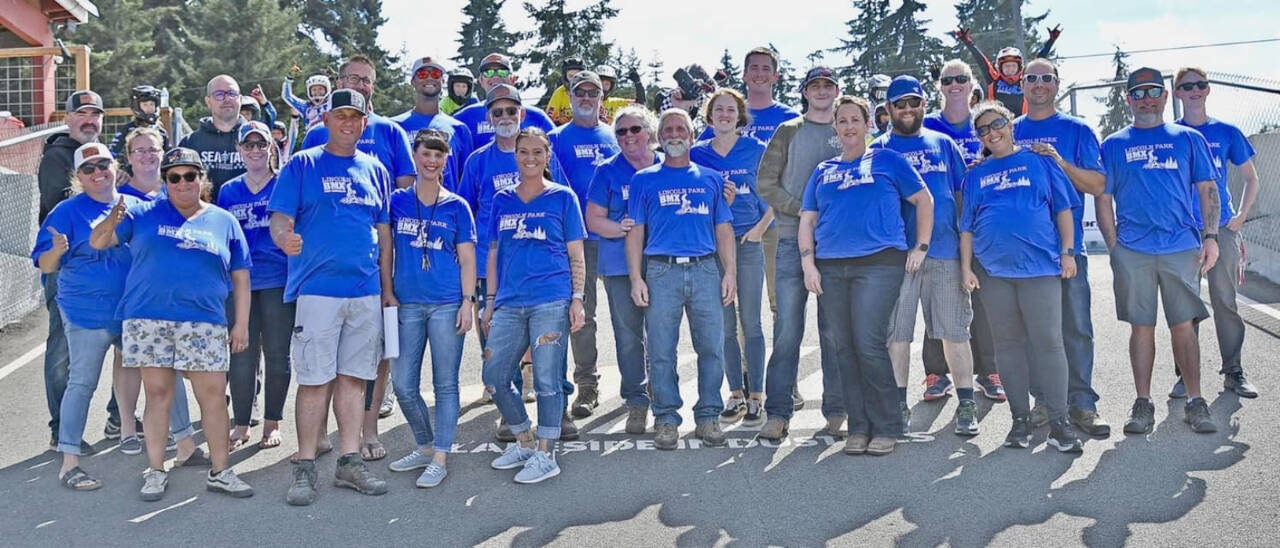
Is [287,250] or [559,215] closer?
[287,250]

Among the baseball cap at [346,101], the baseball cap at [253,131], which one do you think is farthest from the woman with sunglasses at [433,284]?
the baseball cap at [253,131]

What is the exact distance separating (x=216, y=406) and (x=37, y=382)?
347cm

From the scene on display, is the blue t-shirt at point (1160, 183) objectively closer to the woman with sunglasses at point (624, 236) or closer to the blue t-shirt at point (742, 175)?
the blue t-shirt at point (742, 175)

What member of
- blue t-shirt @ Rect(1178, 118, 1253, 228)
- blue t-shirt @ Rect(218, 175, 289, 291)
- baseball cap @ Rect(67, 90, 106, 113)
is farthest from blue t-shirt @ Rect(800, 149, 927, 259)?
baseball cap @ Rect(67, 90, 106, 113)

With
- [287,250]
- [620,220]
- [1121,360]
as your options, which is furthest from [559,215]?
[1121,360]

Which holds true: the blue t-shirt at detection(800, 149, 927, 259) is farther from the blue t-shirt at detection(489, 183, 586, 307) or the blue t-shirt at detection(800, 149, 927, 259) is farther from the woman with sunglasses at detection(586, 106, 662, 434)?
the blue t-shirt at detection(489, 183, 586, 307)

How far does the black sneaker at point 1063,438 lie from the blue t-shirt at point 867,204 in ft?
4.34

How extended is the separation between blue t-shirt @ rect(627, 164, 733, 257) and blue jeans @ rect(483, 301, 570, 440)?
0.77 metres

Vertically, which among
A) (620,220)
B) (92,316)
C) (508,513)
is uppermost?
(620,220)

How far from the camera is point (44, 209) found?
7.15 metres

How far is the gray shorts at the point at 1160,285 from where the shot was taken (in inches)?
268

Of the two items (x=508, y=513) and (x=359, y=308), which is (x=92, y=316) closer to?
(x=359, y=308)

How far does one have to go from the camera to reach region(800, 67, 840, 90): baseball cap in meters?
6.89

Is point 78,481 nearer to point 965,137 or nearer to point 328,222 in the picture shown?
point 328,222
